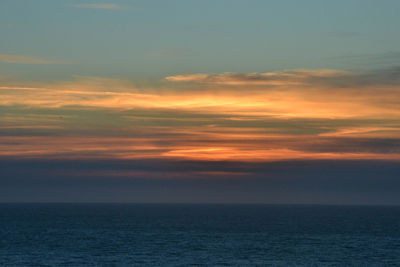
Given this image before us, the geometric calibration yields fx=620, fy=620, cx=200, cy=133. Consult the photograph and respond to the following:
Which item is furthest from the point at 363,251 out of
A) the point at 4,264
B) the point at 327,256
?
the point at 4,264

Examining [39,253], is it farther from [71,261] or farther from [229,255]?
[229,255]

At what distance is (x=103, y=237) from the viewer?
381 ft

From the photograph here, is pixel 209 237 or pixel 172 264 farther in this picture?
pixel 209 237

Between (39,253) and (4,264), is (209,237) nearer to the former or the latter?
(39,253)

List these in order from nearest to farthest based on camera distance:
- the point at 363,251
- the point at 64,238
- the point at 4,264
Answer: the point at 4,264 < the point at 363,251 < the point at 64,238

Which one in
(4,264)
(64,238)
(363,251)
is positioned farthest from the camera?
(64,238)

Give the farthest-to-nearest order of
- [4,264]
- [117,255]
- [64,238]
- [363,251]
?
[64,238] → [363,251] → [117,255] → [4,264]

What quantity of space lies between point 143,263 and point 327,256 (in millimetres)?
26310

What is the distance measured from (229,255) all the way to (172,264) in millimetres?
12848

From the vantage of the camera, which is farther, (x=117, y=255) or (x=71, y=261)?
(x=117, y=255)

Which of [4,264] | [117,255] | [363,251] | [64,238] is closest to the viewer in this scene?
[4,264]

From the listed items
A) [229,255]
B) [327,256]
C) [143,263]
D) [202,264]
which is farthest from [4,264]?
[327,256]

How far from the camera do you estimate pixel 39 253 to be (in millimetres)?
85000

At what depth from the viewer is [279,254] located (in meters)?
86.7
